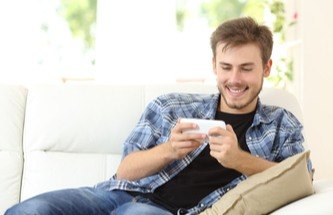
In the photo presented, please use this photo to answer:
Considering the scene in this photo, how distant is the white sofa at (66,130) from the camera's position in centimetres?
184

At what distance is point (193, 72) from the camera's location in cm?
388

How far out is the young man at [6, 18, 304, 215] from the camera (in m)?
1.48

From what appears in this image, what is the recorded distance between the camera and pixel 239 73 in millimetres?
1676

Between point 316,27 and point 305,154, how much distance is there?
6.61 ft

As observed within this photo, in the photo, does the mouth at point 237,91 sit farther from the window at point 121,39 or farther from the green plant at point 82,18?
the green plant at point 82,18

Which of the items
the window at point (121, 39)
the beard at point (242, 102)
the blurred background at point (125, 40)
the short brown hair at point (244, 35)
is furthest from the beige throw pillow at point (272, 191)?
the window at point (121, 39)

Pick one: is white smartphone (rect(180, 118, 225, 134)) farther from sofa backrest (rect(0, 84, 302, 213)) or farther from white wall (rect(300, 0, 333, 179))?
white wall (rect(300, 0, 333, 179))

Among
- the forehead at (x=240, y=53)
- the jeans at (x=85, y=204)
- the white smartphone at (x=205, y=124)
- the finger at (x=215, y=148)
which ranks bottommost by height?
the jeans at (x=85, y=204)

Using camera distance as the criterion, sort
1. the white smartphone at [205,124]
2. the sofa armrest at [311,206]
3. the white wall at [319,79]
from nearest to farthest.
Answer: the sofa armrest at [311,206] → the white smartphone at [205,124] → the white wall at [319,79]

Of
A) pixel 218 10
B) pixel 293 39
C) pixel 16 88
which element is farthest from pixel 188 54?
pixel 16 88

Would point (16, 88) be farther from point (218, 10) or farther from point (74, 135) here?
point (218, 10)

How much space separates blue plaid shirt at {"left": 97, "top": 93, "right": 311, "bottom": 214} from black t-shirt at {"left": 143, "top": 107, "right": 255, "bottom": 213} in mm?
17

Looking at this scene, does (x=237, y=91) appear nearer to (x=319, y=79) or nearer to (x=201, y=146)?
(x=201, y=146)

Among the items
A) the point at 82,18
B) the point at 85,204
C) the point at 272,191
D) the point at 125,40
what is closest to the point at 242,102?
the point at 272,191
